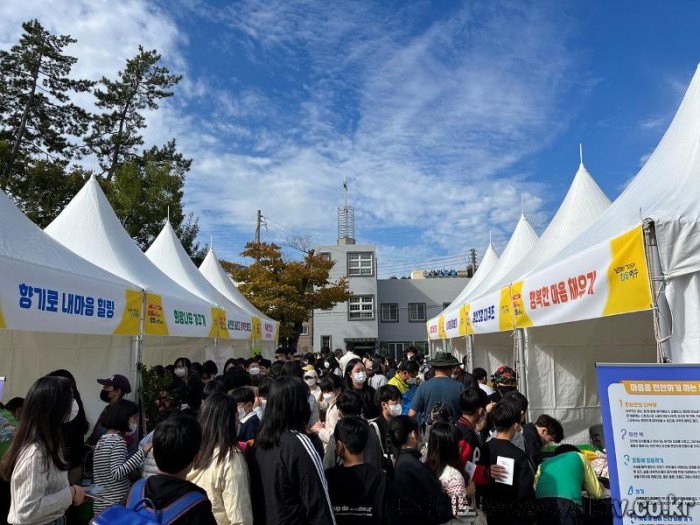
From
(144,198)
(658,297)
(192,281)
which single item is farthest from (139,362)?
(144,198)

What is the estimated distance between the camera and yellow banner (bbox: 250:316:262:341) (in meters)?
13.8

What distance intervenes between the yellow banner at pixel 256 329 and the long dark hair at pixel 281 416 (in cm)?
1125

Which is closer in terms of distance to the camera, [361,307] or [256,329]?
[256,329]

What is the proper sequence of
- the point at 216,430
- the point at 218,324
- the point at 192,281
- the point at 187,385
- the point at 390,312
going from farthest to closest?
the point at 390,312 → the point at 192,281 → the point at 218,324 → the point at 187,385 → the point at 216,430

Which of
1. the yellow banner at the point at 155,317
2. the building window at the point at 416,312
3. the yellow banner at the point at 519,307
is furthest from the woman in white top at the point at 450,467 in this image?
the building window at the point at 416,312

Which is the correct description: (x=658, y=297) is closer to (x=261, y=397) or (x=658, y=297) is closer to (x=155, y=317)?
(x=261, y=397)

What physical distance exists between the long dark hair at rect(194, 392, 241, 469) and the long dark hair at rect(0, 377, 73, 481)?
0.68 metres

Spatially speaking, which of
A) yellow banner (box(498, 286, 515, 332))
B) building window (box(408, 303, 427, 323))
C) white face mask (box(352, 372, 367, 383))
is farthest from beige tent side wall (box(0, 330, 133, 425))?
building window (box(408, 303, 427, 323))

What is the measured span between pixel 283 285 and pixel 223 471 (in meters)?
23.2

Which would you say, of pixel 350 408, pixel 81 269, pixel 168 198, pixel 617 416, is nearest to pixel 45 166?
pixel 168 198

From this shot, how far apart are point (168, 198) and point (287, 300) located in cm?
772

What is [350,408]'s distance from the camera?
3.84m

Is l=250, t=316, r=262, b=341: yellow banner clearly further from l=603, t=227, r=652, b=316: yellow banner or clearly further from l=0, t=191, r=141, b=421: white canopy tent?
l=603, t=227, r=652, b=316: yellow banner

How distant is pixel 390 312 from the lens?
124 feet
